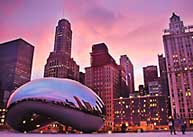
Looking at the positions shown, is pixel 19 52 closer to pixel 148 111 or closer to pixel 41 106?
pixel 148 111

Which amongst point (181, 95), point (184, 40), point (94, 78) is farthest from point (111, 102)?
point (184, 40)

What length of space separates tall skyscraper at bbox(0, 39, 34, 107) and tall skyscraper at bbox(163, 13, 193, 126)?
102 m

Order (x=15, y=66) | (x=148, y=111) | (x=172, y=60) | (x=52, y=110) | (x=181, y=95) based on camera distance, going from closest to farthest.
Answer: (x=52, y=110)
(x=181, y=95)
(x=172, y=60)
(x=148, y=111)
(x=15, y=66)

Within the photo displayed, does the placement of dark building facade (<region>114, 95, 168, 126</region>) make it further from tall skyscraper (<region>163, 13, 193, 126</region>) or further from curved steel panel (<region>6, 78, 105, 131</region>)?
curved steel panel (<region>6, 78, 105, 131</region>)

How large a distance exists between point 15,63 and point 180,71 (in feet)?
383

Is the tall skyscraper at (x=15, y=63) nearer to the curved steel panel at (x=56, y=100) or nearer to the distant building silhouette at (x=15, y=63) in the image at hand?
the distant building silhouette at (x=15, y=63)

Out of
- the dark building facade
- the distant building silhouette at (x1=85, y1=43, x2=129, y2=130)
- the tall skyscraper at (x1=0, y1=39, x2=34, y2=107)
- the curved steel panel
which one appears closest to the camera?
the curved steel panel

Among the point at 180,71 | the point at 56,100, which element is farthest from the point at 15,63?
the point at 56,100

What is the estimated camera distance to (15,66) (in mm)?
170500

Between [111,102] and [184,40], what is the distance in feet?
184

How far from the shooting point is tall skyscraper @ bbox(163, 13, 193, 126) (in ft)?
366

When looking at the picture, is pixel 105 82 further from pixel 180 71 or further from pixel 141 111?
pixel 180 71

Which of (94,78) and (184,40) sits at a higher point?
(184,40)

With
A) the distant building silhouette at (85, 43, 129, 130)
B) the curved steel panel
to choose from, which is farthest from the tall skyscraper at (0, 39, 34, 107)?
the curved steel panel
